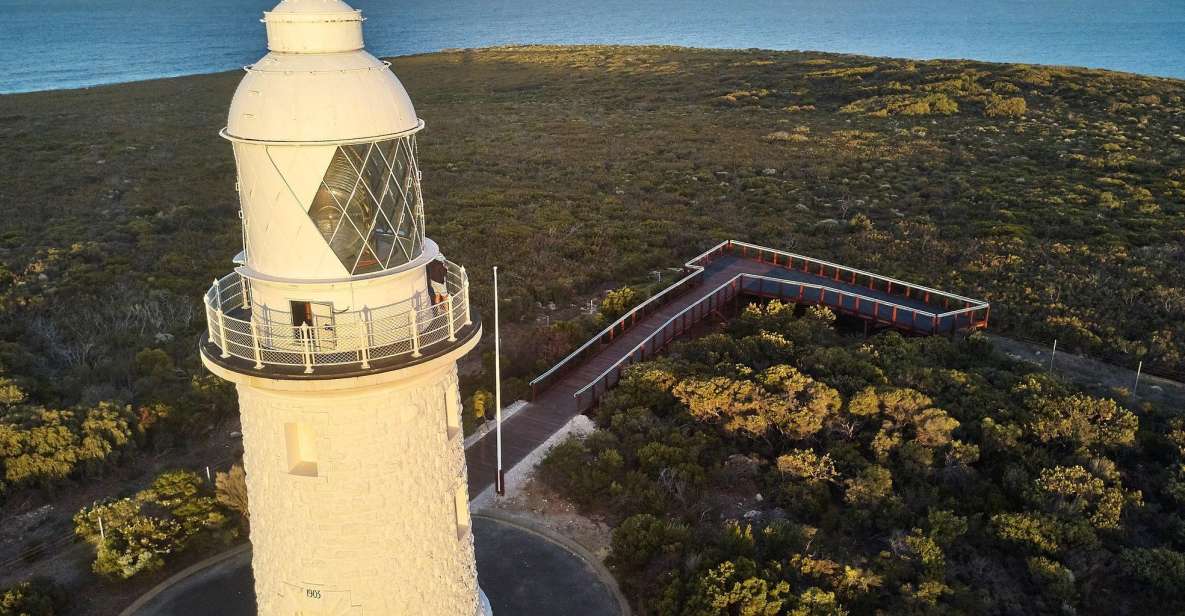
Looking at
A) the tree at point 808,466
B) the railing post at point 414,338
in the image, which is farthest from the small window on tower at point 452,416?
the tree at point 808,466

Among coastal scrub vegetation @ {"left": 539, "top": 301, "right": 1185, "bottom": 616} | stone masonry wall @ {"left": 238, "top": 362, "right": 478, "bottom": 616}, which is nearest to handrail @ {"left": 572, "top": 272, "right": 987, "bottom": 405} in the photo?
coastal scrub vegetation @ {"left": 539, "top": 301, "right": 1185, "bottom": 616}

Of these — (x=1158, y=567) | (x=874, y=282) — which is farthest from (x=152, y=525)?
(x=874, y=282)

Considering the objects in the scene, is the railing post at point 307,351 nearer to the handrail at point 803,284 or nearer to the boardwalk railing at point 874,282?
the handrail at point 803,284

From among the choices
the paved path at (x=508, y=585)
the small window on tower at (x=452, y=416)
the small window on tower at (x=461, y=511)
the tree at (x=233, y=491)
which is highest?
the small window on tower at (x=452, y=416)

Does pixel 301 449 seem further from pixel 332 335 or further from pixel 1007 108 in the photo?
pixel 1007 108

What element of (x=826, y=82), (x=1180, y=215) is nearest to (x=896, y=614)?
(x=1180, y=215)

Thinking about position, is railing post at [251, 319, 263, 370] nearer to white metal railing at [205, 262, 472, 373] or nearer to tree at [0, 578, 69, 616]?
white metal railing at [205, 262, 472, 373]
